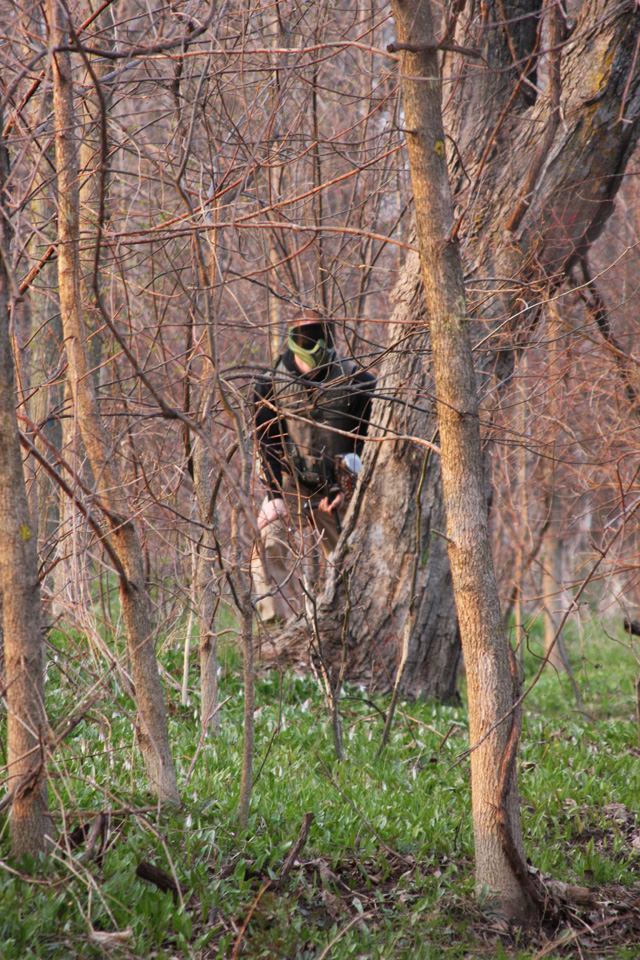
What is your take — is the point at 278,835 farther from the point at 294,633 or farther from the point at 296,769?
the point at 294,633

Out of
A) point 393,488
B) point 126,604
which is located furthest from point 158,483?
point 393,488

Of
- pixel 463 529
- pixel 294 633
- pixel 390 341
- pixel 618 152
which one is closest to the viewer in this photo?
pixel 463 529

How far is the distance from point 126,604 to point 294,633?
3335mm

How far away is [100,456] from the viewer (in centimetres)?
316

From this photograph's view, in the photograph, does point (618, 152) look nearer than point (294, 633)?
Yes

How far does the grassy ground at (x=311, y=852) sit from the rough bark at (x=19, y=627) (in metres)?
0.12

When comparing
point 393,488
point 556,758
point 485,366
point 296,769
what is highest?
point 485,366

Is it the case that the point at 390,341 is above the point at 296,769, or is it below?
above

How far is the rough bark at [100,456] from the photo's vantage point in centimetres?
304

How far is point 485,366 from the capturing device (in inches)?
218

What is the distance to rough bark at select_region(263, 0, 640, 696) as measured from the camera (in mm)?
5160

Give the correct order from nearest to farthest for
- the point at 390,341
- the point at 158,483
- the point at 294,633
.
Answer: the point at 158,483
the point at 390,341
the point at 294,633

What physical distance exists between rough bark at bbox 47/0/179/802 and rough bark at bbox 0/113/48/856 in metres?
0.37

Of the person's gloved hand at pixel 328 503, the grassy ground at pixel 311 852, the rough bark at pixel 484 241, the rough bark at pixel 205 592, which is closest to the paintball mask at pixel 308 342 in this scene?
the rough bark at pixel 484 241
